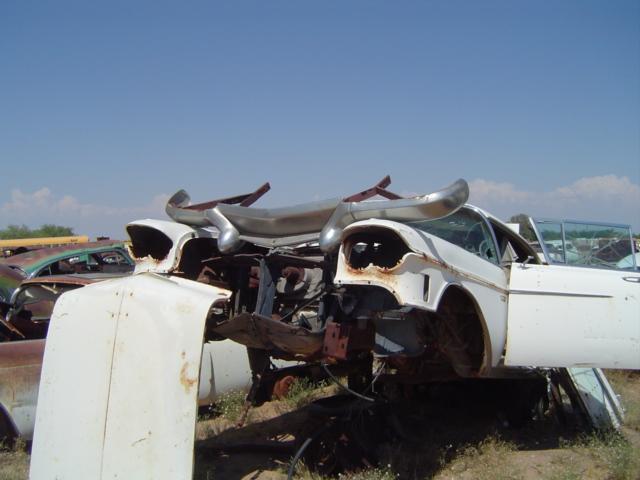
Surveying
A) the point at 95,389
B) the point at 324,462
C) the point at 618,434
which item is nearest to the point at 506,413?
the point at 618,434

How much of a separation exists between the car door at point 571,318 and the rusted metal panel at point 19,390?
3.95m

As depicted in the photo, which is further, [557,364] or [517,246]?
[517,246]

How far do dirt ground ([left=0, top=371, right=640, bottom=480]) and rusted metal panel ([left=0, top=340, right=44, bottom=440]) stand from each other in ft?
0.79

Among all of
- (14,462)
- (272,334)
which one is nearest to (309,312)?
(272,334)

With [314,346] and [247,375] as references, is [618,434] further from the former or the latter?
[247,375]

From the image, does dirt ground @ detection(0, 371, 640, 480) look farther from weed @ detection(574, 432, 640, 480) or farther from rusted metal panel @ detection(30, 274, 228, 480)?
rusted metal panel @ detection(30, 274, 228, 480)

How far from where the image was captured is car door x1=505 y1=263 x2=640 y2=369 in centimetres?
458

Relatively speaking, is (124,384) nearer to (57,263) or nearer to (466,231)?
(466,231)

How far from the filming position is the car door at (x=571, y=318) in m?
4.58

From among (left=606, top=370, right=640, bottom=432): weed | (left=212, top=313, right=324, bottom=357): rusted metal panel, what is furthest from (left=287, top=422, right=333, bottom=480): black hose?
(left=606, top=370, right=640, bottom=432): weed

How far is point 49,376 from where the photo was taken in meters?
3.75

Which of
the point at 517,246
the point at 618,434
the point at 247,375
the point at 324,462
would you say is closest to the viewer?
the point at 324,462

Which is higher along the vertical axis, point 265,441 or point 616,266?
point 616,266

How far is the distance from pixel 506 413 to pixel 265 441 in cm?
239
